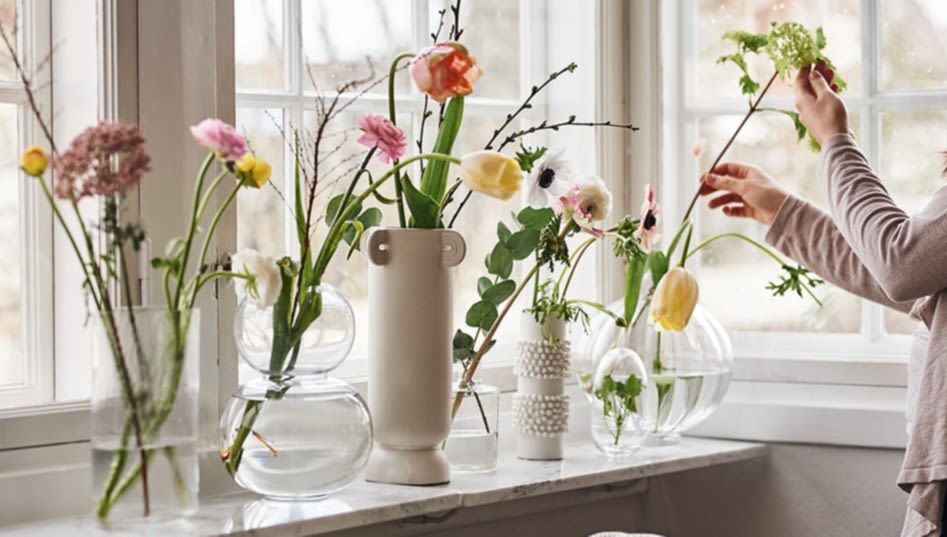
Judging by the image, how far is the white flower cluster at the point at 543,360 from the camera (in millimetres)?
2053

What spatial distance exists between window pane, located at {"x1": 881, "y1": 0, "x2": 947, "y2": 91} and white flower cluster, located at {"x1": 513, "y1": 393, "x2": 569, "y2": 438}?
32.6 inches

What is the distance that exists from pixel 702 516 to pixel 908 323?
516mm

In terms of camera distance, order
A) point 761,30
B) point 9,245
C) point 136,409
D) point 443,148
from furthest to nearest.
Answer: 1. point 761,30
2. point 443,148
3. point 9,245
4. point 136,409

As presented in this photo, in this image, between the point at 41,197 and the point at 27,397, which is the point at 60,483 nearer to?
the point at 27,397

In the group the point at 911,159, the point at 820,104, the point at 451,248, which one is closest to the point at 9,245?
the point at 451,248

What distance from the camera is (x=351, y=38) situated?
2.14 metres

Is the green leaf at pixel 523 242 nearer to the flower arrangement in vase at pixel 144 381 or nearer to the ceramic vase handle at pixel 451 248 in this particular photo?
the ceramic vase handle at pixel 451 248

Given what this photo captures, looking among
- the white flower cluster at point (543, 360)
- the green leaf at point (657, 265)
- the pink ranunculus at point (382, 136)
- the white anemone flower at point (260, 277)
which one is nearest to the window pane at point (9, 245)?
the white anemone flower at point (260, 277)

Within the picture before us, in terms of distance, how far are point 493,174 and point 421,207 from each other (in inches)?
9.4

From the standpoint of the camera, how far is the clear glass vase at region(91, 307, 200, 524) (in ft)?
4.83

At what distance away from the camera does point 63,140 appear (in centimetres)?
172

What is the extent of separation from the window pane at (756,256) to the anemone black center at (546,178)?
1.99 ft

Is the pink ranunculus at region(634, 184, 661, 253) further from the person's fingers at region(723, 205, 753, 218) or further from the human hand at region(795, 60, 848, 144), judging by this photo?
the human hand at region(795, 60, 848, 144)

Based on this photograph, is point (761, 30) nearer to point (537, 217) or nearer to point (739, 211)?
point (739, 211)
